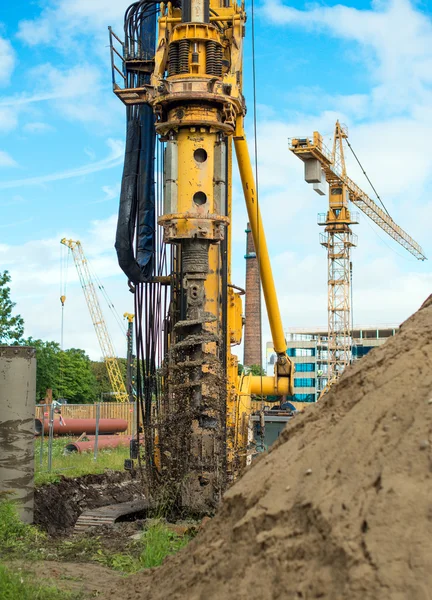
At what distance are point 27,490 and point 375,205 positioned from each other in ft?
253

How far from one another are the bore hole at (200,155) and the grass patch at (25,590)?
7.37 m

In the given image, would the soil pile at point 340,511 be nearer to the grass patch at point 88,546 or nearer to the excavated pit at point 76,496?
the grass patch at point 88,546

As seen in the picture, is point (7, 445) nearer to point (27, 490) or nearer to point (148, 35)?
point (27, 490)

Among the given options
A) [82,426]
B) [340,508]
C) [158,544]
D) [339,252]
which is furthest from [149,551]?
[339,252]

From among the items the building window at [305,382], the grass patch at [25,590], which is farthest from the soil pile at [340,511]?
the building window at [305,382]

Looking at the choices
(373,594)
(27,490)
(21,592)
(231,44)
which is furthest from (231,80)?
(373,594)

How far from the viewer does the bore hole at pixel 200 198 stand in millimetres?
13242

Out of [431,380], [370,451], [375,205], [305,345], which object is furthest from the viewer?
[305,345]

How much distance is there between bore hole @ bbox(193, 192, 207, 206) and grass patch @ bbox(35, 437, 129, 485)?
624 cm

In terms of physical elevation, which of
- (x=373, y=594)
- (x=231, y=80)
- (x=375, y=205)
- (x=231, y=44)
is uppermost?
(x=375, y=205)

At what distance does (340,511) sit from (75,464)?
616 inches

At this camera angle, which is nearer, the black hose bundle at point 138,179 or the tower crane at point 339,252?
the black hose bundle at point 138,179

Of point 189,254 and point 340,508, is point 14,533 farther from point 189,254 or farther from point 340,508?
point 340,508

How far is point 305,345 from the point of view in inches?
3996
